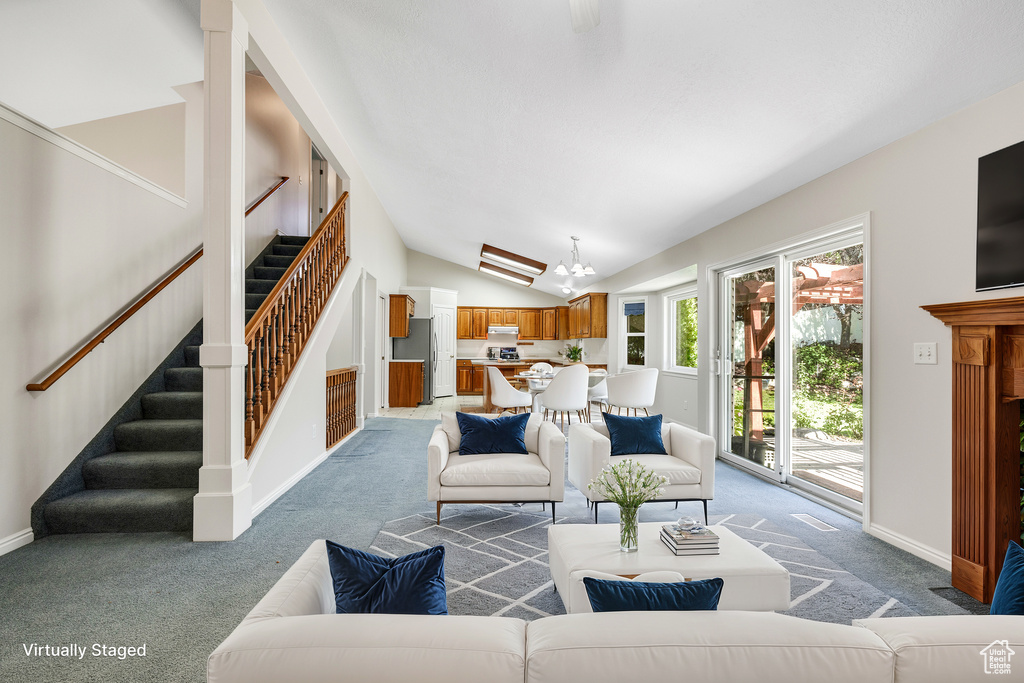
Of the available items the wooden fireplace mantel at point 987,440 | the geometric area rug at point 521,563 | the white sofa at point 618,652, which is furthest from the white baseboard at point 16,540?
the wooden fireplace mantel at point 987,440

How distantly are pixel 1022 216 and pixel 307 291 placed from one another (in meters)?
4.76

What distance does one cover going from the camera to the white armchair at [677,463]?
3.48 metres

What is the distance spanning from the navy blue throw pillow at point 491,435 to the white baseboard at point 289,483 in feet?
4.85

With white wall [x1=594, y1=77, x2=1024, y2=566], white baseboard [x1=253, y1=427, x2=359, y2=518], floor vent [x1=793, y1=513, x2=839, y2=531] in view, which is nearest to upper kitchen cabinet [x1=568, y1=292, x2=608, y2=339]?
white baseboard [x1=253, y1=427, x2=359, y2=518]

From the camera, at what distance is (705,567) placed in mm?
2123

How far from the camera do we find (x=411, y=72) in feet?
13.0

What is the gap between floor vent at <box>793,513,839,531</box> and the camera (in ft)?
11.3

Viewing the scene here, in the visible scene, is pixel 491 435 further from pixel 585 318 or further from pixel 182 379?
pixel 585 318

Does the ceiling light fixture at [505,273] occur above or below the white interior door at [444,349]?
above

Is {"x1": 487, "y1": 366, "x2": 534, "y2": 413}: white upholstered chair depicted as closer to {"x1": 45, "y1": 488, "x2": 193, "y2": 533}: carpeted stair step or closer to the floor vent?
the floor vent

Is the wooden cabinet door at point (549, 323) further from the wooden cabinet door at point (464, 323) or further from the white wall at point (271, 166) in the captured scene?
the white wall at point (271, 166)

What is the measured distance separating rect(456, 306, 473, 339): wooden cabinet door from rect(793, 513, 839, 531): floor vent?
9.21 metres

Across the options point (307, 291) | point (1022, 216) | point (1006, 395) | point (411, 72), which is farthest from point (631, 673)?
point (307, 291)

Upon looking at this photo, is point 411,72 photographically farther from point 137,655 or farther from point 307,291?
point 137,655
